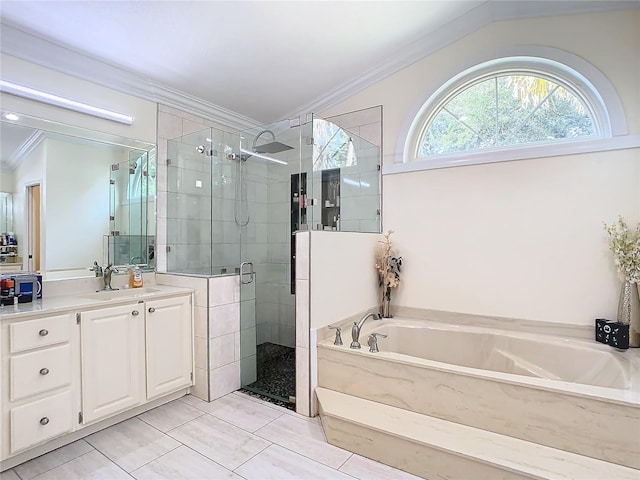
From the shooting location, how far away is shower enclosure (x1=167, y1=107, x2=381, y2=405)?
9.50 ft

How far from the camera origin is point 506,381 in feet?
5.61

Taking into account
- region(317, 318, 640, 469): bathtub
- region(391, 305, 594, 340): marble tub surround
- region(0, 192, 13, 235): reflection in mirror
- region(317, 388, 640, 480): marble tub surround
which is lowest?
region(317, 388, 640, 480): marble tub surround

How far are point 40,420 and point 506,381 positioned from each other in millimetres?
2527

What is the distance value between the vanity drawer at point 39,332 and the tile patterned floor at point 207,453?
67cm

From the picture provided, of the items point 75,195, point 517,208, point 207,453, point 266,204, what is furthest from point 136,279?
point 517,208

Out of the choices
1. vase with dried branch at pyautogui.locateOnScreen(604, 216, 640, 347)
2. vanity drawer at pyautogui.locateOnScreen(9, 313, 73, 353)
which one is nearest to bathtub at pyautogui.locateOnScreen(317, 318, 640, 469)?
vase with dried branch at pyautogui.locateOnScreen(604, 216, 640, 347)

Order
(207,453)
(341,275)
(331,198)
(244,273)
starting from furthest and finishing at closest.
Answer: (331,198) < (244,273) < (341,275) < (207,453)

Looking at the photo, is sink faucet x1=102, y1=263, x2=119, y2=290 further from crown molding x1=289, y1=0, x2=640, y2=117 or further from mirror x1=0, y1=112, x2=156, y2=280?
crown molding x1=289, y1=0, x2=640, y2=117

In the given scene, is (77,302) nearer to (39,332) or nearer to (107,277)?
(39,332)

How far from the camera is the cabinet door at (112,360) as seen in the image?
1964mm

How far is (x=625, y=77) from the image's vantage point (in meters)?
2.29

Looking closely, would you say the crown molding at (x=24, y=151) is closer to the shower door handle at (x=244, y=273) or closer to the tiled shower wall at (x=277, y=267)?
the shower door handle at (x=244, y=273)

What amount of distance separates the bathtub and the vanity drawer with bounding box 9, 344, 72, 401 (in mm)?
1541

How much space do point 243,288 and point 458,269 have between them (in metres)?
1.92
